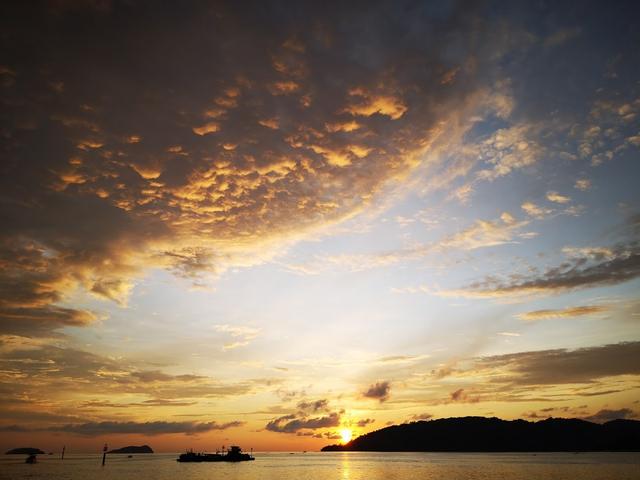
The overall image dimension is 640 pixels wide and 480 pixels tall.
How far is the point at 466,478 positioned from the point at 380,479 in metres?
22.1

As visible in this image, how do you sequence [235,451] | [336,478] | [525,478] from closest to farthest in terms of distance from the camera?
[525,478] < [336,478] < [235,451]

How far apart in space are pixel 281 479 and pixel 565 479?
73.1 meters

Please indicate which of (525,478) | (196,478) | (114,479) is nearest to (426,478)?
(525,478)

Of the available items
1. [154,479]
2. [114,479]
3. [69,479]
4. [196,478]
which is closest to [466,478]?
[196,478]

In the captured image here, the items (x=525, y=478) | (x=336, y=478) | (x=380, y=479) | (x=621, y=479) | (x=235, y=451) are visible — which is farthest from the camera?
(x=235, y=451)

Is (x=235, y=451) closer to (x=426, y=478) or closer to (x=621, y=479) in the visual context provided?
(x=426, y=478)

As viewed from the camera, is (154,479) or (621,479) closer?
(621,479)

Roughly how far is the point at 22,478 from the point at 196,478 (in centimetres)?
4668

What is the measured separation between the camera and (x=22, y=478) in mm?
111875

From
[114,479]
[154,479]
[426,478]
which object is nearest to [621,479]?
[426,478]

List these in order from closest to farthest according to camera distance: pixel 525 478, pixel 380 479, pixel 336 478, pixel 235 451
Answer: pixel 525 478 < pixel 380 479 < pixel 336 478 < pixel 235 451

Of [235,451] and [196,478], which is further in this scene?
[235,451]

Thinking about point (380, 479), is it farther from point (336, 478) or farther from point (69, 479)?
point (69, 479)

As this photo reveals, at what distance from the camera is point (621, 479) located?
96.3 m
